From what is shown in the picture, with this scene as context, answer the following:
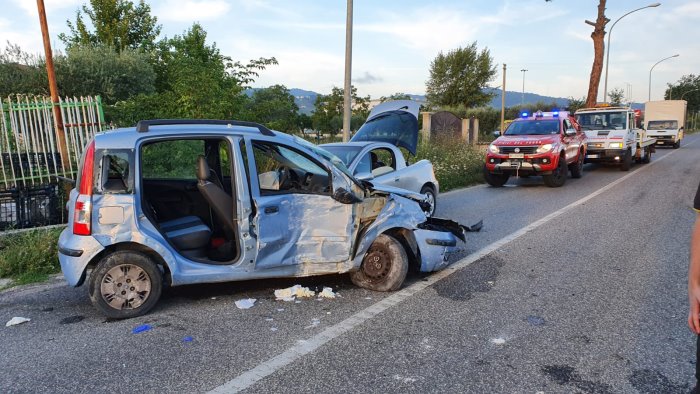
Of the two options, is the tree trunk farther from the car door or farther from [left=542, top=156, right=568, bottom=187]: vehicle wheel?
the car door

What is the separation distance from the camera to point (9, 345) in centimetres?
372

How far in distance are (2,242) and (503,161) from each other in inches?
424

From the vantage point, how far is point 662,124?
104ft

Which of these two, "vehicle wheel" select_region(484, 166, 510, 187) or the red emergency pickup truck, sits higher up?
the red emergency pickup truck

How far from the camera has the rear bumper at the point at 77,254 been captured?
404 centimetres

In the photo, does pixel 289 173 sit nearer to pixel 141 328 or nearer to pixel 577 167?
pixel 141 328

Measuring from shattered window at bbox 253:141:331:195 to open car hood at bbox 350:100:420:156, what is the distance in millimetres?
4138

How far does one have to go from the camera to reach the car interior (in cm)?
445

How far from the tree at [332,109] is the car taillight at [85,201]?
41.6 m

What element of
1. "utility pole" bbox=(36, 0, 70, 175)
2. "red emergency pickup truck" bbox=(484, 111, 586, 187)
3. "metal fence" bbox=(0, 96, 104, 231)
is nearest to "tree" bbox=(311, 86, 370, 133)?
"red emergency pickup truck" bbox=(484, 111, 586, 187)

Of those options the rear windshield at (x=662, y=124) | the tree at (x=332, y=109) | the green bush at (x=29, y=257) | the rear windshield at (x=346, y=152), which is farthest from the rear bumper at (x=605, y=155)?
the tree at (x=332, y=109)

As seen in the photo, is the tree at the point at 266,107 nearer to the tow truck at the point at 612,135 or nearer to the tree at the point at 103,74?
the tree at the point at 103,74

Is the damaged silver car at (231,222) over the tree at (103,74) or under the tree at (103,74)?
under

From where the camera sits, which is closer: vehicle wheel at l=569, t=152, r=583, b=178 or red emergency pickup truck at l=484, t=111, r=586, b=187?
red emergency pickup truck at l=484, t=111, r=586, b=187
